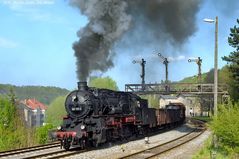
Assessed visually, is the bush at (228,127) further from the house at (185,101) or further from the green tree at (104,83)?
the house at (185,101)

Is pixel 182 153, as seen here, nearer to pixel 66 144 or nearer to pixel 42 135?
pixel 66 144

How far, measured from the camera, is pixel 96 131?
2248 cm

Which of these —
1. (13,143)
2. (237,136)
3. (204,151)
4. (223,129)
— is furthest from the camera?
(13,143)

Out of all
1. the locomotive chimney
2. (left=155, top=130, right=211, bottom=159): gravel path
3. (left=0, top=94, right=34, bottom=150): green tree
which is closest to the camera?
(left=155, top=130, right=211, bottom=159): gravel path

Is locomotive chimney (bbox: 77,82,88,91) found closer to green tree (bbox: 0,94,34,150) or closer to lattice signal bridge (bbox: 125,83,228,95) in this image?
green tree (bbox: 0,94,34,150)

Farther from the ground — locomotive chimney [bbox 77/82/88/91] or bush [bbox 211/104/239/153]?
locomotive chimney [bbox 77/82/88/91]

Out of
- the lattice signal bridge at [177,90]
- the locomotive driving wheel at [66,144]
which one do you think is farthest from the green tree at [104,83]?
the locomotive driving wheel at [66,144]

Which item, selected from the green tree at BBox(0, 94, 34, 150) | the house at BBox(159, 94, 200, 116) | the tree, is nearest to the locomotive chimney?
the green tree at BBox(0, 94, 34, 150)

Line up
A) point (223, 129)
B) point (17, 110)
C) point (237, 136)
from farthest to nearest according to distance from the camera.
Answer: point (17, 110), point (223, 129), point (237, 136)

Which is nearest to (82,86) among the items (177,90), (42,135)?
(42,135)

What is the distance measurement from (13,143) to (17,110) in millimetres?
4398

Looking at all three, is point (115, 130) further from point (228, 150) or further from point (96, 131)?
point (228, 150)

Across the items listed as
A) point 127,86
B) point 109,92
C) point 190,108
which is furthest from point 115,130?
point 190,108

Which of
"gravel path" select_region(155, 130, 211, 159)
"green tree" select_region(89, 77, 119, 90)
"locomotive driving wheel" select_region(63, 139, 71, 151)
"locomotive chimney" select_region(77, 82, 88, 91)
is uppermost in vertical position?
"green tree" select_region(89, 77, 119, 90)
